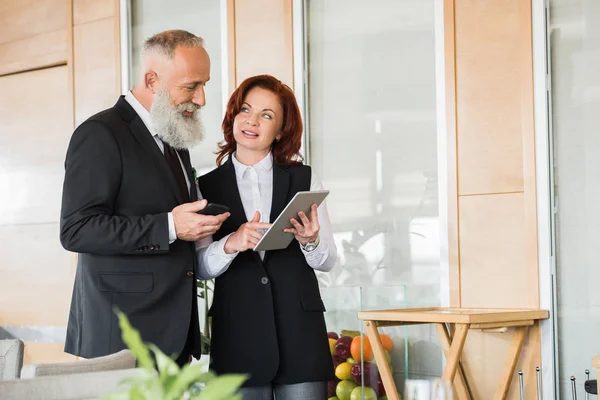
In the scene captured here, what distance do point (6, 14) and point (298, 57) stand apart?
279 centimetres

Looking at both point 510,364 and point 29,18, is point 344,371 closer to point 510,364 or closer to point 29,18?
point 510,364

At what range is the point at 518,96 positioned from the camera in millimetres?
4004

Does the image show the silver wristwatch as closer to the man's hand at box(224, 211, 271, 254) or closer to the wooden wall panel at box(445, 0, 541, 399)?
the man's hand at box(224, 211, 271, 254)

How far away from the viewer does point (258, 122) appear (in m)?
2.95

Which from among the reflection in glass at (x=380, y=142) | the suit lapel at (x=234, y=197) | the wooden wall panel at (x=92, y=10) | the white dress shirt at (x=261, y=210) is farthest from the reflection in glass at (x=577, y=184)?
the wooden wall panel at (x=92, y=10)

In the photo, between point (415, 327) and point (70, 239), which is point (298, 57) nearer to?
point (415, 327)

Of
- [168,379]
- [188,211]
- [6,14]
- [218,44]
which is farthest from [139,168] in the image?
[6,14]

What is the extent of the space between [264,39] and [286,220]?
2.66m

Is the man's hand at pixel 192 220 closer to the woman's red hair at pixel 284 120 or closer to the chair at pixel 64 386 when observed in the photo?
the woman's red hair at pixel 284 120

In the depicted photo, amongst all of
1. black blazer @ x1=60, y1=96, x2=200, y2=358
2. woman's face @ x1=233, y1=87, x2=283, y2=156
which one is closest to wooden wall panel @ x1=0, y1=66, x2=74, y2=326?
woman's face @ x1=233, y1=87, x2=283, y2=156

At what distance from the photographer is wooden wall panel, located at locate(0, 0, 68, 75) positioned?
20.5 ft

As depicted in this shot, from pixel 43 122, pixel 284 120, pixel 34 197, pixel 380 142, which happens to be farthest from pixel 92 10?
pixel 284 120

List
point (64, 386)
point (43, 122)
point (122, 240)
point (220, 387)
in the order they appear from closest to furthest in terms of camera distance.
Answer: point (220, 387) → point (64, 386) → point (122, 240) → point (43, 122)

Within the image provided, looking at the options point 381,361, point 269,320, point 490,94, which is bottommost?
point 381,361
